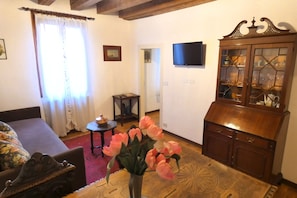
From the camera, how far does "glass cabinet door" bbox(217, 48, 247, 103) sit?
8.73 feet

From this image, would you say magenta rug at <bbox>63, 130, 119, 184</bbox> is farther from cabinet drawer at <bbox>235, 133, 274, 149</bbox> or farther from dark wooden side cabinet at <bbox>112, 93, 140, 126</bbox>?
cabinet drawer at <bbox>235, 133, 274, 149</bbox>

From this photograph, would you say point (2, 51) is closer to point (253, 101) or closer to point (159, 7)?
point (159, 7)

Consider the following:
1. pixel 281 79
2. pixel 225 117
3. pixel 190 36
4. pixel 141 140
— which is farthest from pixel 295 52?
pixel 141 140

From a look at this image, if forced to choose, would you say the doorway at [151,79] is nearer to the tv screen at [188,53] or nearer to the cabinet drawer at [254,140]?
the tv screen at [188,53]

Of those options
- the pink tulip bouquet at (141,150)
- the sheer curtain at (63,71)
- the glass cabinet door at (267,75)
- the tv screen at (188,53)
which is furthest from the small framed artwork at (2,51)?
the glass cabinet door at (267,75)

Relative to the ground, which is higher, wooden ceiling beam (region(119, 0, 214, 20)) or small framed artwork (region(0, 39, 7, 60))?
wooden ceiling beam (region(119, 0, 214, 20))

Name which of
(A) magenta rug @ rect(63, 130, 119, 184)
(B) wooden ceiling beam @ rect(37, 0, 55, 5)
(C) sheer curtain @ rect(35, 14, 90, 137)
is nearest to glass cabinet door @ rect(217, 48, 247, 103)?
(A) magenta rug @ rect(63, 130, 119, 184)

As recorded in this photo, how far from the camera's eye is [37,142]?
2588mm

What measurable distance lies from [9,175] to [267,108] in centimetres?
288

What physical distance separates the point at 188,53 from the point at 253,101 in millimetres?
1396

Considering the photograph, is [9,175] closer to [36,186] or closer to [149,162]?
[36,186]

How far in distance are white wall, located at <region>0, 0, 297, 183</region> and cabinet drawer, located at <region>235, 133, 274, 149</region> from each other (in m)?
0.45

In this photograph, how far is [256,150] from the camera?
2.39 meters

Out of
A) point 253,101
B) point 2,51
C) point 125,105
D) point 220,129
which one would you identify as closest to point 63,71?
point 2,51
